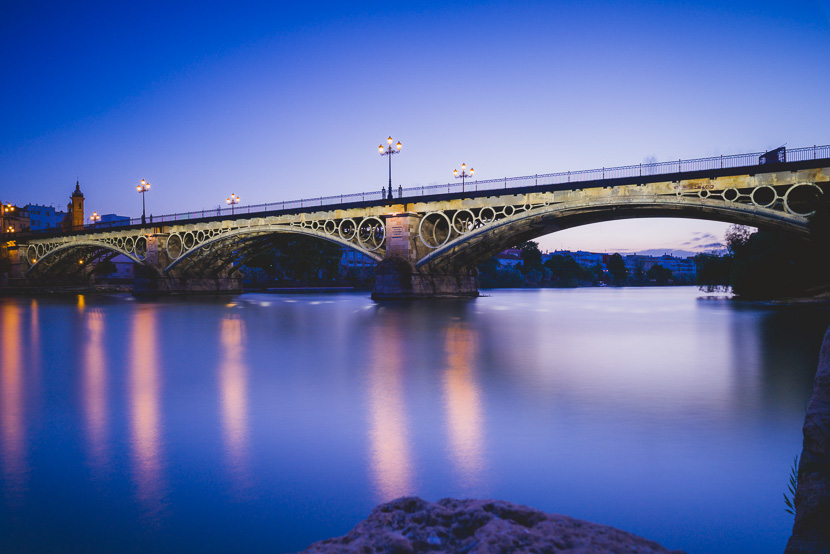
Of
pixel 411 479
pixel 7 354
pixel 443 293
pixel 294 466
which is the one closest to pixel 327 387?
pixel 294 466

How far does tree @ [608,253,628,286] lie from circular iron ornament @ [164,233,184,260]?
137 m

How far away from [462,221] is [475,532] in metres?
33.7

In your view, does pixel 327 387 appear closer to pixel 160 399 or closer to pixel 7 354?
pixel 160 399

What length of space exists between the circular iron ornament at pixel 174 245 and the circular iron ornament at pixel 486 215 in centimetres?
3101

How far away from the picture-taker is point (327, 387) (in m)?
6.88

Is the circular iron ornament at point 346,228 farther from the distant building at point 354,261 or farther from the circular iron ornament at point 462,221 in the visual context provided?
the distant building at point 354,261

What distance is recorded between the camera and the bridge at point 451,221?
24828 millimetres

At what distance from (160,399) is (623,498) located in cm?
516

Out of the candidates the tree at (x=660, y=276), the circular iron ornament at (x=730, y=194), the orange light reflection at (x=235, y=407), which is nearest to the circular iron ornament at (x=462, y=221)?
the circular iron ornament at (x=730, y=194)

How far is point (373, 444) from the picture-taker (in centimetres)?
425

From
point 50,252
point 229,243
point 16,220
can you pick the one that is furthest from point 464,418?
point 16,220

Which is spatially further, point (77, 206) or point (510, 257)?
point (510, 257)

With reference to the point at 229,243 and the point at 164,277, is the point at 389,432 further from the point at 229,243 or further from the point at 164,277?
the point at 164,277

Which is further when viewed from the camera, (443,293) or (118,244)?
(118,244)
